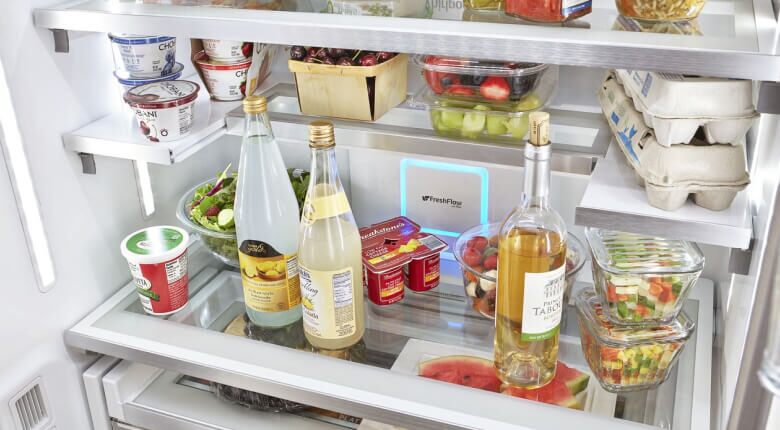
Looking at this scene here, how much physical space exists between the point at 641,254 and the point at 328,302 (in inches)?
17.8

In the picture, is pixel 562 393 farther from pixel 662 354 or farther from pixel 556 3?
pixel 556 3

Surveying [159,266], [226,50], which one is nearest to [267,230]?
[159,266]

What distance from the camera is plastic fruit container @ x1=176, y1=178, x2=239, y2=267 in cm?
130

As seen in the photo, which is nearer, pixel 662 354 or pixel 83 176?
pixel 662 354

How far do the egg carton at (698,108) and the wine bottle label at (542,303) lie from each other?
228 mm

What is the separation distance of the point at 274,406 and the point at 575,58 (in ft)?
2.36

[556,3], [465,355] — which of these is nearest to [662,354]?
[465,355]

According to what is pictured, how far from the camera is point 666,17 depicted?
3.10 feet

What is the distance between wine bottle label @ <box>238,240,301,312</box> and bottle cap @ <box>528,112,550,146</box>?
468 mm

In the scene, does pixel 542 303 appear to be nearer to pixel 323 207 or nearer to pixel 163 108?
pixel 323 207

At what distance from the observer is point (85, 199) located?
1.25m

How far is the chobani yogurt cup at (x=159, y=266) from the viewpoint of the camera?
4.07 ft

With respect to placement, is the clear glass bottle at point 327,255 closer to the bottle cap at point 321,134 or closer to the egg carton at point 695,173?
the bottle cap at point 321,134

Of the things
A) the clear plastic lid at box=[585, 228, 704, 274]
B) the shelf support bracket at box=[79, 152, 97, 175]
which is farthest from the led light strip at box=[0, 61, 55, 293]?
the clear plastic lid at box=[585, 228, 704, 274]
